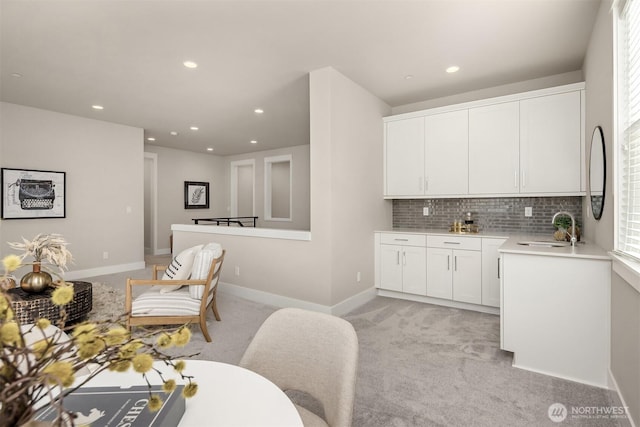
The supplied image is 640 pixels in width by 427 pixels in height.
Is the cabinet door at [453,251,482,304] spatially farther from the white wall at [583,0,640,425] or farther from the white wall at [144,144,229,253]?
the white wall at [144,144,229,253]

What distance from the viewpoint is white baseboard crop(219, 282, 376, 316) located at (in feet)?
11.4

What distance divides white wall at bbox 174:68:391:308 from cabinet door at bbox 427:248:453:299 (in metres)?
0.75

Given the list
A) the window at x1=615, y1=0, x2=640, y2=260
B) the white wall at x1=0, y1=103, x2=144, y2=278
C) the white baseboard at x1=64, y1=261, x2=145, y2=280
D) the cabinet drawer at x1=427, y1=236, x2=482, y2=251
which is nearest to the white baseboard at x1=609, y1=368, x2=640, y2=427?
the window at x1=615, y1=0, x2=640, y2=260

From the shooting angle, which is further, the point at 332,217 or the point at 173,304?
the point at 332,217

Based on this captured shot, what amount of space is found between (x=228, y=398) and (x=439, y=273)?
3436mm

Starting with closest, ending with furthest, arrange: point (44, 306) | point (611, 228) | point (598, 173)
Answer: point (611, 228)
point (598, 173)
point (44, 306)

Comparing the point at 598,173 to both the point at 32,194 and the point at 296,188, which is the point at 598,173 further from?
the point at 32,194

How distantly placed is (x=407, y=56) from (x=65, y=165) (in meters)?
5.38

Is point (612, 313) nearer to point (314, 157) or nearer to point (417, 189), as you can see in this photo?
point (417, 189)

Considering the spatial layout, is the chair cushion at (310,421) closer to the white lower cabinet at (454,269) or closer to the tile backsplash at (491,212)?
the white lower cabinet at (454,269)

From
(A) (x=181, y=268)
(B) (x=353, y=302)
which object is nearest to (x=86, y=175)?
(A) (x=181, y=268)

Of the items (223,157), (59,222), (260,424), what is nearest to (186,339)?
(260,424)

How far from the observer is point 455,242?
374 centimetres

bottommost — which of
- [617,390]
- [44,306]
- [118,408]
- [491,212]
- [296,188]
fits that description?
[617,390]
